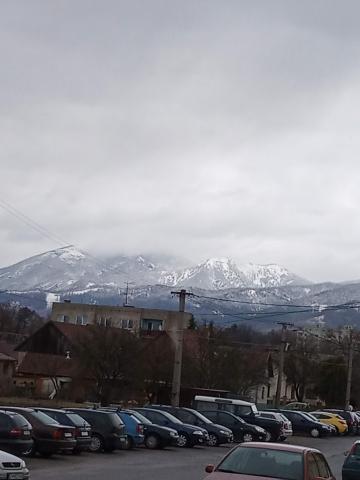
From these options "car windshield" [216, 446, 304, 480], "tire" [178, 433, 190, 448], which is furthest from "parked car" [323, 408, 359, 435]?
"car windshield" [216, 446, 304, 480]

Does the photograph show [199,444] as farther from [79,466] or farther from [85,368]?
[85,368]

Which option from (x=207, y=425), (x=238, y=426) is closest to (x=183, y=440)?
(x=207, y=425)

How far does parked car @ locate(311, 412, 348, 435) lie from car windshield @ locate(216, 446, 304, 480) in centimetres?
4938

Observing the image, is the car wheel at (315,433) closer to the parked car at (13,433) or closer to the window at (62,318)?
the parked car at (13,433)

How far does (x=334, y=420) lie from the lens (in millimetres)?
63625

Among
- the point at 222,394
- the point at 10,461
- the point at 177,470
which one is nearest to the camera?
the point at 10,461

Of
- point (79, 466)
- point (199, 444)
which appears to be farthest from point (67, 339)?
point (79, 466)

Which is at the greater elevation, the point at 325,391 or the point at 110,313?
the point at 110,313

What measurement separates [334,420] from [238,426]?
19834 millimetres

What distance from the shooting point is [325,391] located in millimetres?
98812

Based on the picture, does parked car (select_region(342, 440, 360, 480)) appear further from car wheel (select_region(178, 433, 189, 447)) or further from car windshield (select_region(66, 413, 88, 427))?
car wheel (select_region(178, 433, 189, 447))

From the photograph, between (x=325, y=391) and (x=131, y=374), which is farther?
(x=325, y=391)

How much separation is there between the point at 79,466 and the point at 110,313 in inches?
3376

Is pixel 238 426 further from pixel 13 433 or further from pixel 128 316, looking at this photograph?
pixel 128 316
